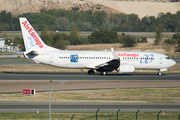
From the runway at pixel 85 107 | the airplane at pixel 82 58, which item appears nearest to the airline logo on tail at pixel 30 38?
the airplane at pixel 82 58

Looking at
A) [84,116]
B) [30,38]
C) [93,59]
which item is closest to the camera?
[84,116]

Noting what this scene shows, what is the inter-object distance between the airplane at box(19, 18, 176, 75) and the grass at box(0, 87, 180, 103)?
12.8m

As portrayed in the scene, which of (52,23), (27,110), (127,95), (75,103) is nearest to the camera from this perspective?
(27,110)

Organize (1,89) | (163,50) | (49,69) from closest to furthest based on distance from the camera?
(1,89)
(49,69)
(163,50)

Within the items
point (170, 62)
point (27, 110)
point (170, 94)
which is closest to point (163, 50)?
point (170, 62)

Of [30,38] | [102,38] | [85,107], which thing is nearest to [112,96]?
[85,107]

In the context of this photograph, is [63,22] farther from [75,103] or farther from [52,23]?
[75,103]

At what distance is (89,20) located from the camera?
188875 mm

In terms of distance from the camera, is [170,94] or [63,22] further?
[63,22]

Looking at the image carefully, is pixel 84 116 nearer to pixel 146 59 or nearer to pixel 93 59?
pixel 93 59

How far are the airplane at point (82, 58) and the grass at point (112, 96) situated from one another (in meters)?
12.8

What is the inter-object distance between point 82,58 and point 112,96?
56.8 ft

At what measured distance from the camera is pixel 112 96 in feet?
108

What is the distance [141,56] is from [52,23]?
121 metres
